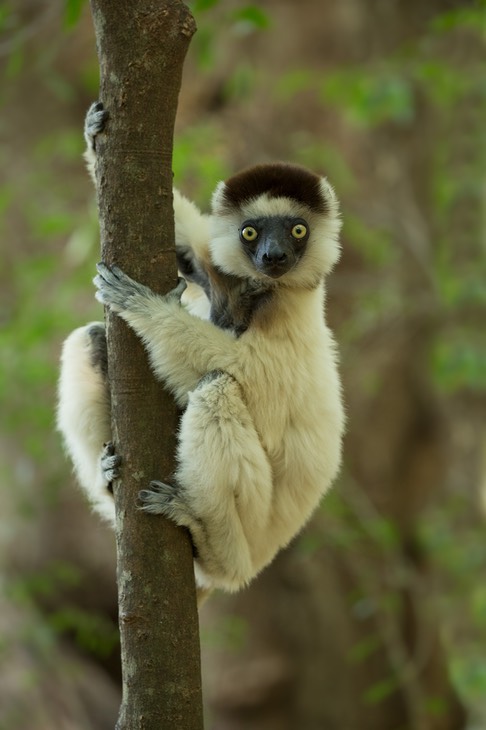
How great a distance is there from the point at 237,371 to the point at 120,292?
566mm

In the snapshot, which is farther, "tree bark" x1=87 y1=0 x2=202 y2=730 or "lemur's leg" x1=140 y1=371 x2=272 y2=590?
"lemur's leg" x1=140 y1=371 x2=272 y2=590

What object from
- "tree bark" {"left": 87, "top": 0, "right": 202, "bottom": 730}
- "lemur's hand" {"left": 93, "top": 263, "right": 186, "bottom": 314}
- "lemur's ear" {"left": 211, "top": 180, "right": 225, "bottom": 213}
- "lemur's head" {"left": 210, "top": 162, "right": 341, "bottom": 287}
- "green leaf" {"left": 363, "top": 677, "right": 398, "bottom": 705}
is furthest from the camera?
"green leaf" {"left": 363, "top": 677, "right": 398, "bottom": 705}

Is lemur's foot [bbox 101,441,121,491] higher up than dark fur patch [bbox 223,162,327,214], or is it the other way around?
dark fur patch [bbox 223,162,327,214]

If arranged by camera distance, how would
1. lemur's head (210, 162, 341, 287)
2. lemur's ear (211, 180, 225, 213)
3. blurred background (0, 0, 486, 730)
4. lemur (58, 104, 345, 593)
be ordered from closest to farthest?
lemur (58, 104, 345, 593) → lemur's head (210, 162, 341, 287) → lemur's ear (211, 180, 225, 213) → blurred background (0, 0, 486, 730)

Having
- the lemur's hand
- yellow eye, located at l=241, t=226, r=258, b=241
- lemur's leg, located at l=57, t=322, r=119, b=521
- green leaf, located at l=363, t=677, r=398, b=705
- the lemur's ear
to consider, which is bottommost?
green leaf, located at l=363, t=677, r=398, b=705

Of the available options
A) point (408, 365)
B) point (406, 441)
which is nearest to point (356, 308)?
point (408, 365)

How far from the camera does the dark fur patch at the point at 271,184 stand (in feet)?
11.4

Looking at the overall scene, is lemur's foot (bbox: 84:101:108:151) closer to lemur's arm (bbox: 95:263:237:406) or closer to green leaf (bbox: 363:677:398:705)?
lemur's arm (bbox: 95:263:237:406)

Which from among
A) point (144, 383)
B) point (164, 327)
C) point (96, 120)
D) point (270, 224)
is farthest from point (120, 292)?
point (270, 224)

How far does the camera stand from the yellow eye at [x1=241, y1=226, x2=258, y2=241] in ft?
11.2

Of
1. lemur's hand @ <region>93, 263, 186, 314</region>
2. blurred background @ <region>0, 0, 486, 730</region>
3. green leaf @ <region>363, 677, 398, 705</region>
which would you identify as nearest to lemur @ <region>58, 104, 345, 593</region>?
lemur's hand @ <region>93, 263, 186, 314</region>

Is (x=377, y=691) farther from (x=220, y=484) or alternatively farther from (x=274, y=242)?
(x=274, y=242)

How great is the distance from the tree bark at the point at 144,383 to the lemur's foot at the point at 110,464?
0.08 ft

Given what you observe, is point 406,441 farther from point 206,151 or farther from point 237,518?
point 237,518
